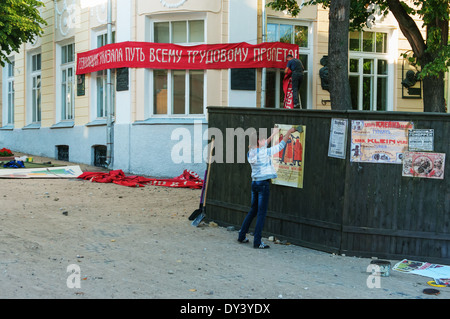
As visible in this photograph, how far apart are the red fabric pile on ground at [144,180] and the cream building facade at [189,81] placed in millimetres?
888

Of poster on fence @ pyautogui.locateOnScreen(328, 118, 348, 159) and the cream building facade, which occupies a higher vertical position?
the cream building facade

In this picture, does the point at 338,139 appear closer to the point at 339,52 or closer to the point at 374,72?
the point at 339,52

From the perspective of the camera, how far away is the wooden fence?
Answer: 288 inches

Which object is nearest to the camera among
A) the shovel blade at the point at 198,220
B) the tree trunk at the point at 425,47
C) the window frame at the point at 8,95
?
the shovel blade at the point at 198,220

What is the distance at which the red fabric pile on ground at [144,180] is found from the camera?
45.7ft

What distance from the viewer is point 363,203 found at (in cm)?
758

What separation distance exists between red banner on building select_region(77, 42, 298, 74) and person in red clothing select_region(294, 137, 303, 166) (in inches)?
302

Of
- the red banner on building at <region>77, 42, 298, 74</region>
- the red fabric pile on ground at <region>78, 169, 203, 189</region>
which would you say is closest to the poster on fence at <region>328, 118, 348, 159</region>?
the red fabric pile on ground at <region>78, 169, 203, 189</region>

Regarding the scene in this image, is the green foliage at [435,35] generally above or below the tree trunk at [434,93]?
above

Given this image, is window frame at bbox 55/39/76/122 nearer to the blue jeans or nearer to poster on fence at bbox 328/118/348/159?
the blue jeans

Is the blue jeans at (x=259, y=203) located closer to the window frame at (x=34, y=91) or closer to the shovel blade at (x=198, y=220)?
the shovel blade at (x=198, y=220)

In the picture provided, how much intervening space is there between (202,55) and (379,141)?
9018 millimetres

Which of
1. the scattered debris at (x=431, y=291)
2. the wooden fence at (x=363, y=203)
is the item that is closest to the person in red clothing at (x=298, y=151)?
the wooden fence at (x=363, y=203)

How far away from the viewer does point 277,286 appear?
5.88 metres
